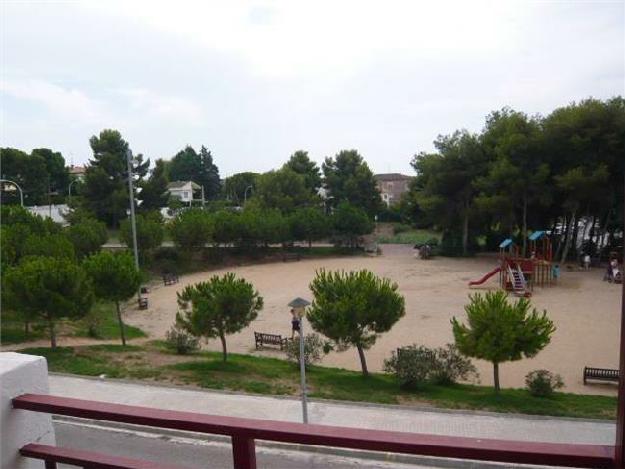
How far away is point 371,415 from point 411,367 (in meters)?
2.98

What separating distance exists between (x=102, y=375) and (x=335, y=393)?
20.0 ft

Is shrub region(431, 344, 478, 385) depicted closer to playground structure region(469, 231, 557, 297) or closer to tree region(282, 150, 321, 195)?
playground structure region(469, 231, 557, 297)

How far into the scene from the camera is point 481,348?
13195mm

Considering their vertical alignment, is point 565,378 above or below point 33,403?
below

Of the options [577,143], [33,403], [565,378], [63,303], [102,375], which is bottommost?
[565,378]

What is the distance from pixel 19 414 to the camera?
7.19ft

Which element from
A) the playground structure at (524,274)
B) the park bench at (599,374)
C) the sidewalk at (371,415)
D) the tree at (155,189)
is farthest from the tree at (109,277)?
the tree at (155,189)

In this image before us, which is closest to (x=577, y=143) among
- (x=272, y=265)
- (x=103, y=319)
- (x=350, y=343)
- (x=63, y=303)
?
(x=272, y=265)

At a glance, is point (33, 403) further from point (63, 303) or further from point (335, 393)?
point (63, 303)

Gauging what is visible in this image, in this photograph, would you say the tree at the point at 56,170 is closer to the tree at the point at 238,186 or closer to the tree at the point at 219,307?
the tree at the point at 238,186

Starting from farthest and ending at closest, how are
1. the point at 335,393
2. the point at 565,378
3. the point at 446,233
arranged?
the point at 446,233
the point at 565,378
the point at 335,393

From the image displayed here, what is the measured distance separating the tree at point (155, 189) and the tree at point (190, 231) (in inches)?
556

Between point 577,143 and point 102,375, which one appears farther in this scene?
point 577,143

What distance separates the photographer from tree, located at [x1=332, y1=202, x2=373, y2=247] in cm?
4869
